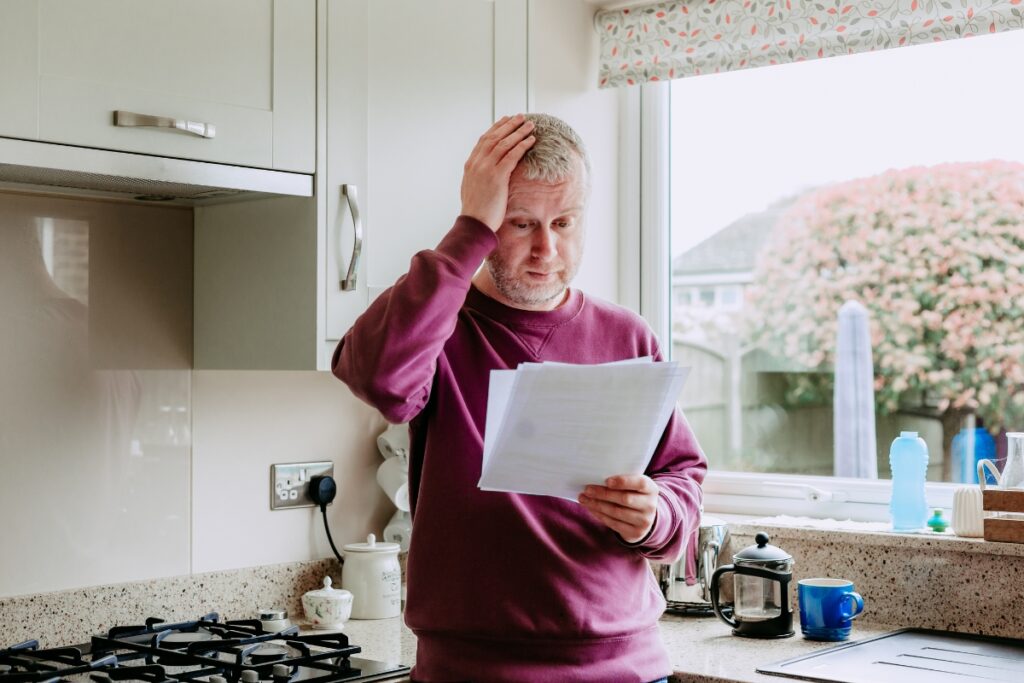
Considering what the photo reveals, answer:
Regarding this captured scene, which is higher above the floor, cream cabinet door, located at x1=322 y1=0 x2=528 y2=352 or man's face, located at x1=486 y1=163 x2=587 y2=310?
cream cabinet door, located at x1=322 y1=0 x2=528 y2=352

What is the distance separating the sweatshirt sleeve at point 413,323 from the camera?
143cm

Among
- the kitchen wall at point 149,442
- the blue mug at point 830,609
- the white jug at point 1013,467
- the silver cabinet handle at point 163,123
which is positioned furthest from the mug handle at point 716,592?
the silver cabinet handle at point 163,123

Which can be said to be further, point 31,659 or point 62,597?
point 62,597

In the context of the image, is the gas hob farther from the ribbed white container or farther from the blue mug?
the ribbed white container

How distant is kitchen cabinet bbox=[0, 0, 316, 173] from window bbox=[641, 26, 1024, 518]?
1.20 metres

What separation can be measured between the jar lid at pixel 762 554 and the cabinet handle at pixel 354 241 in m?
0.89

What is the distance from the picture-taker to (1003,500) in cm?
211

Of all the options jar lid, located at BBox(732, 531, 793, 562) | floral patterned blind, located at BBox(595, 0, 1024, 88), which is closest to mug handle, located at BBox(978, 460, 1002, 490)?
jar lid, located at BBox(732, 531, 793, 562)

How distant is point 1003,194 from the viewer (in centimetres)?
242

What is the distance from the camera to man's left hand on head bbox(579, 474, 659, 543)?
142cm

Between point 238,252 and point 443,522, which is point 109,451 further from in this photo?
point 443,522

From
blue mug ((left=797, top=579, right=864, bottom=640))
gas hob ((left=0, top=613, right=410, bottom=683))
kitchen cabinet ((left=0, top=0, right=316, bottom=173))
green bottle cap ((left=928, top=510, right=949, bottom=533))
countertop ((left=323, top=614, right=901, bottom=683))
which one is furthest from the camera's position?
green bottle cap ((left=928, top=510, right=949, bottom=533))

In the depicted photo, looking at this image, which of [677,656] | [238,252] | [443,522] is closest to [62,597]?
[238,252]

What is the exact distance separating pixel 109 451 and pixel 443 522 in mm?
851
